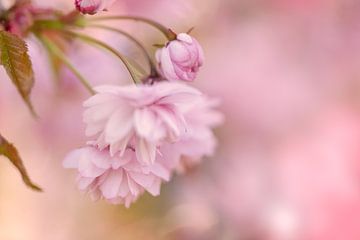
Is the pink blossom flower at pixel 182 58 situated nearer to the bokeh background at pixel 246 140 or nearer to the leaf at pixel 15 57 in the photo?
the leaf at pixel 15 57

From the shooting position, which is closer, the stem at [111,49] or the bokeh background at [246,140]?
the stem at [111,49]

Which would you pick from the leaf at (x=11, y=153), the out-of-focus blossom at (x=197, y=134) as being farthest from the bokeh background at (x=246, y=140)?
the leaf at (x=11, y=153)

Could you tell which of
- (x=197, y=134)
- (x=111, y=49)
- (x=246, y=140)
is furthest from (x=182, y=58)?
(x=246, y=140)

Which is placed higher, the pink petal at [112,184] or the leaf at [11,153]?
the pink petal at [112,184]

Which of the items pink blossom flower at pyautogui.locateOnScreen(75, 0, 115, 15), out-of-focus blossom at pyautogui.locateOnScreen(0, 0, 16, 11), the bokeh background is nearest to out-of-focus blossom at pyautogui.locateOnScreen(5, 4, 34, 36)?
out-of-focus blossom at pyautogui.locateOnScreen(0, 0, 16, 11)

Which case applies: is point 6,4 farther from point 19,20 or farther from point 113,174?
point 113,174

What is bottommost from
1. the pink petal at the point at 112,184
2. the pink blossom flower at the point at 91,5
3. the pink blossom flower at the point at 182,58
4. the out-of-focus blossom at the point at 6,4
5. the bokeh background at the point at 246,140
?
the bokeh background at the point at 246,140

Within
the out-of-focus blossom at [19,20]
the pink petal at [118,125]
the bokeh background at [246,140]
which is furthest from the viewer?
the bokeh background at [246,140]
